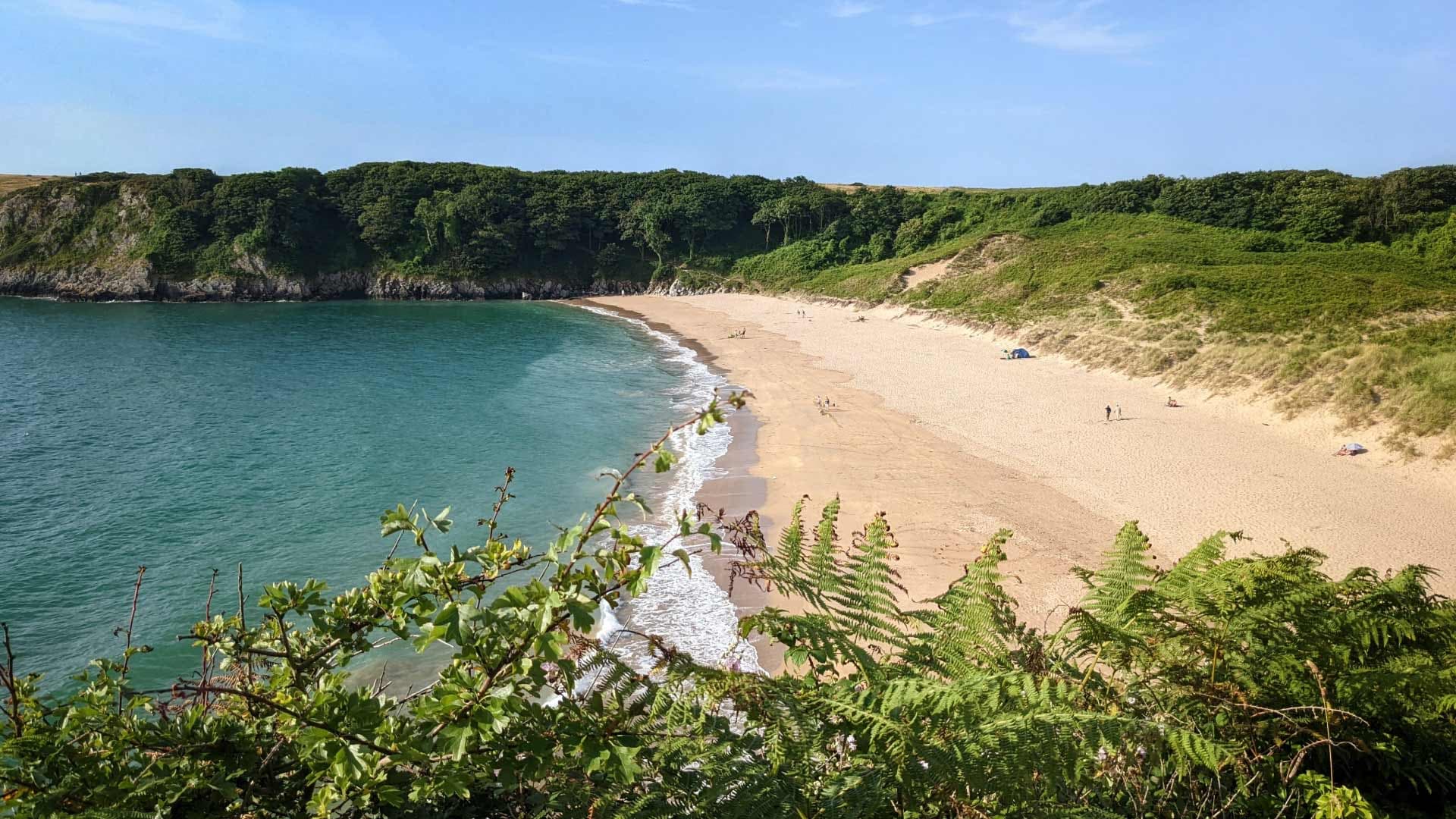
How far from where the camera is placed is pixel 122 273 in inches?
2680

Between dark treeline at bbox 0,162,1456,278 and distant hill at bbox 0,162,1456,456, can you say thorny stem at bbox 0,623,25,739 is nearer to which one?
distant hill at bbox 0,162,1456,456

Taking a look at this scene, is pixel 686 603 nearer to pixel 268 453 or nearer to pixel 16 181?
pixel 268 453

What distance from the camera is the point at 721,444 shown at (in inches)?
953

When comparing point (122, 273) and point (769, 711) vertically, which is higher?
point (122, 273)

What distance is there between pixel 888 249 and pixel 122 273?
70.6 meters

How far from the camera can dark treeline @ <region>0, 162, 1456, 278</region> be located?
229ft

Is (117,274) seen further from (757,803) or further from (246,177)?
(757,803)

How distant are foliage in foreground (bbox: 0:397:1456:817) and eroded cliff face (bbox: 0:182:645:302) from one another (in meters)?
75.5

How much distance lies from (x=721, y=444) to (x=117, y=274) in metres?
72.3

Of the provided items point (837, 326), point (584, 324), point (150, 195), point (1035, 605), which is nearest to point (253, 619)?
point (1035, 605)

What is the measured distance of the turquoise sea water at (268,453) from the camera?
46.6 ft

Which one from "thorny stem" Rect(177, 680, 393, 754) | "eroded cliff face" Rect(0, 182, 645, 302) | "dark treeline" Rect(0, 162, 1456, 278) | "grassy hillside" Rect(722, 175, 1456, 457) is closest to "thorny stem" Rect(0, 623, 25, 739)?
"thorny stem" Rect(177, 680, 393, 754)

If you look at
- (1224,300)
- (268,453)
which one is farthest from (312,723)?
(1224,300)

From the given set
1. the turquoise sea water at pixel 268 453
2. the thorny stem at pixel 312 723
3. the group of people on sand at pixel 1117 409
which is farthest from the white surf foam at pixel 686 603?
the group of people on sand at pixel 1117 409
